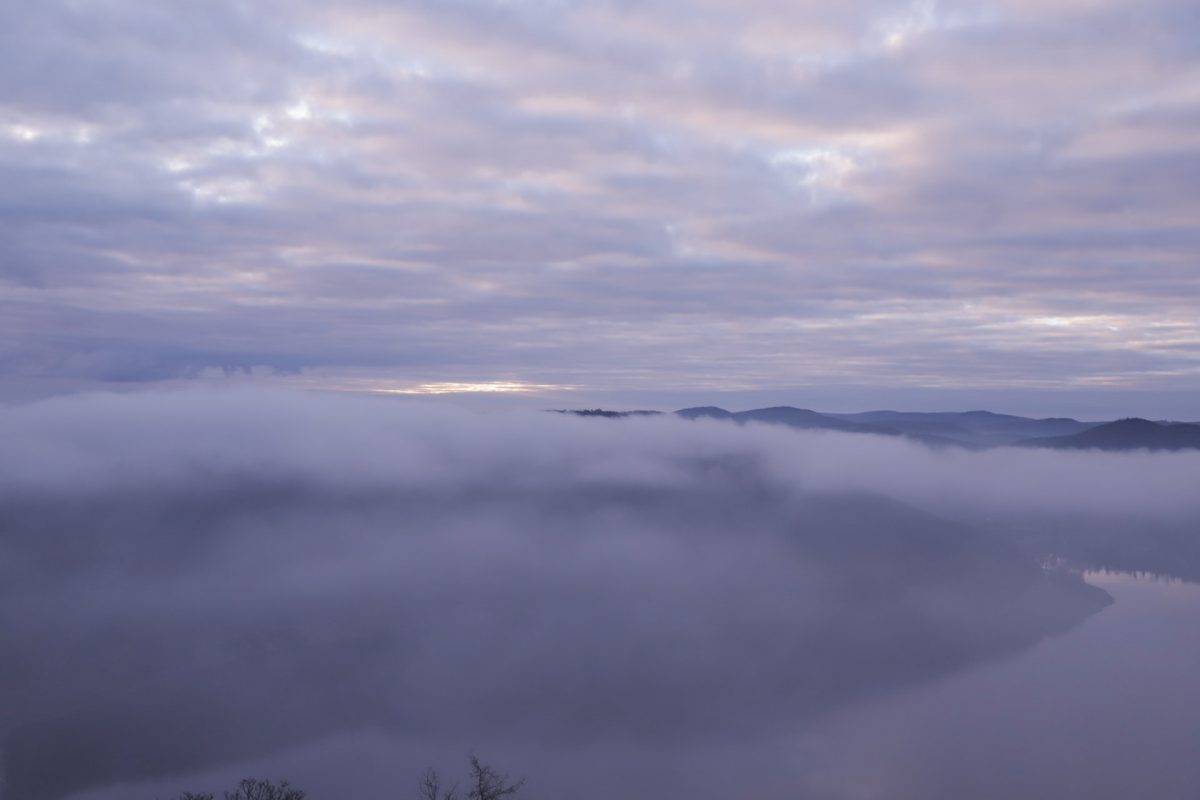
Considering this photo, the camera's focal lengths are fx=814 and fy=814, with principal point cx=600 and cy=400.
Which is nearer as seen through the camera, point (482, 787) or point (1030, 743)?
point (482, 787)

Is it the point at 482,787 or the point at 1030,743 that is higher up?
the point at 482,787

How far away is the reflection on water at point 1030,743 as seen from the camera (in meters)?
133

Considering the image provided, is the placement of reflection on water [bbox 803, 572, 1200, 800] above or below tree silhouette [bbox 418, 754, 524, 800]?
below

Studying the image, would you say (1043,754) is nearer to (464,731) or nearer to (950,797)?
(950,797)

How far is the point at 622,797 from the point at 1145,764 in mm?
89314

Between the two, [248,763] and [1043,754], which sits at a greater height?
[1043,754]

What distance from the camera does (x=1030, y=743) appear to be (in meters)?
153

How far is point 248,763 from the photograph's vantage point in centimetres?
17975

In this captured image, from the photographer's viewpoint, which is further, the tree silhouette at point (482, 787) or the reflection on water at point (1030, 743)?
the reflection on water at point (1030, 743)

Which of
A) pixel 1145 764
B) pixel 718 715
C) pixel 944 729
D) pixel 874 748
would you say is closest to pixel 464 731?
pixel 718 715

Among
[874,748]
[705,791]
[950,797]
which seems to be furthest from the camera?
[874,748]

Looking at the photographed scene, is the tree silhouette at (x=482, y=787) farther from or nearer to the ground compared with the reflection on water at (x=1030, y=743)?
farther from the ground

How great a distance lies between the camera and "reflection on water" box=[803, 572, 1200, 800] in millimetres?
133125

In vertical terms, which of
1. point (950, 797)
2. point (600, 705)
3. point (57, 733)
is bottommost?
point (57, 733)
